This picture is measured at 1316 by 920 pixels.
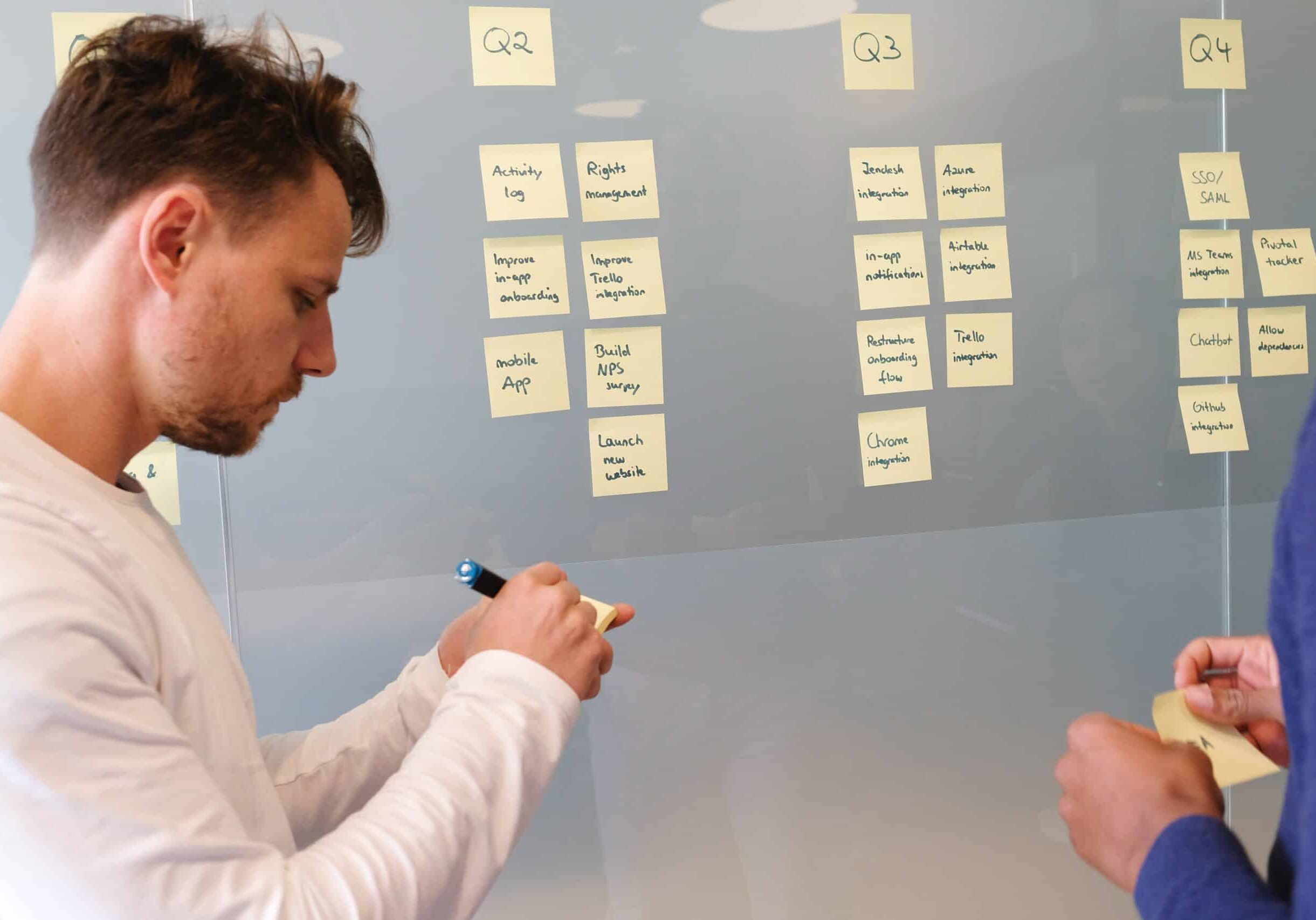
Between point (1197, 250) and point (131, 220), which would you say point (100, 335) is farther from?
point (1197, 250)

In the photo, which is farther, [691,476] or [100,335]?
[691,476]

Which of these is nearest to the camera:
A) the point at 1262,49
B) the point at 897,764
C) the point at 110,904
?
the point at 110,904

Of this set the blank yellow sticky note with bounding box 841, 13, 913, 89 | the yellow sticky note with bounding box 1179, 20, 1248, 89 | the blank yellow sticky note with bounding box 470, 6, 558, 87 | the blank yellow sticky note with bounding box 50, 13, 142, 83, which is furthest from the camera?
the yellow sticky note with bounding box 1179, 20, 1248, 89

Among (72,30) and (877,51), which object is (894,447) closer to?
(877,51)

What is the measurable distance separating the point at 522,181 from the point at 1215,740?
1.17 metres

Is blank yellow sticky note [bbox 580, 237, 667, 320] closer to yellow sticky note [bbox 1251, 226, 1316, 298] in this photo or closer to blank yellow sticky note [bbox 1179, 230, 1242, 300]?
blank yellow sticky note [bbox 1179, 230, 1242, 300]

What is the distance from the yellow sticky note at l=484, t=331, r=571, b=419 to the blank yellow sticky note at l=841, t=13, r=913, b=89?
65 cm

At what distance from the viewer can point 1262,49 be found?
188 centimetres

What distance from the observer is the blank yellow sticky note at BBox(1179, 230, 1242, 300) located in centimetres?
186

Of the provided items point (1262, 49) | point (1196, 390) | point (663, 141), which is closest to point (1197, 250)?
point (1196, 390)

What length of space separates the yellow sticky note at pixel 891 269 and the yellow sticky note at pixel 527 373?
0.51 m

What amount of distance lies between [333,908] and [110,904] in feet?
0.48

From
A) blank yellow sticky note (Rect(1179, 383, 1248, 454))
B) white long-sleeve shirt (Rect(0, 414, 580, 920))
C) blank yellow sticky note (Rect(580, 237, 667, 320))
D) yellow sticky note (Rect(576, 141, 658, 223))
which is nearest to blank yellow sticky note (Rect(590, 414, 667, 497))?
blank yellow sticky note (Rect(580, 237, 667, 320))

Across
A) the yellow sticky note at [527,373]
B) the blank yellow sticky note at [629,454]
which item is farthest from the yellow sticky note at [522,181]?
the blank yellow sticky note at [629,454]
